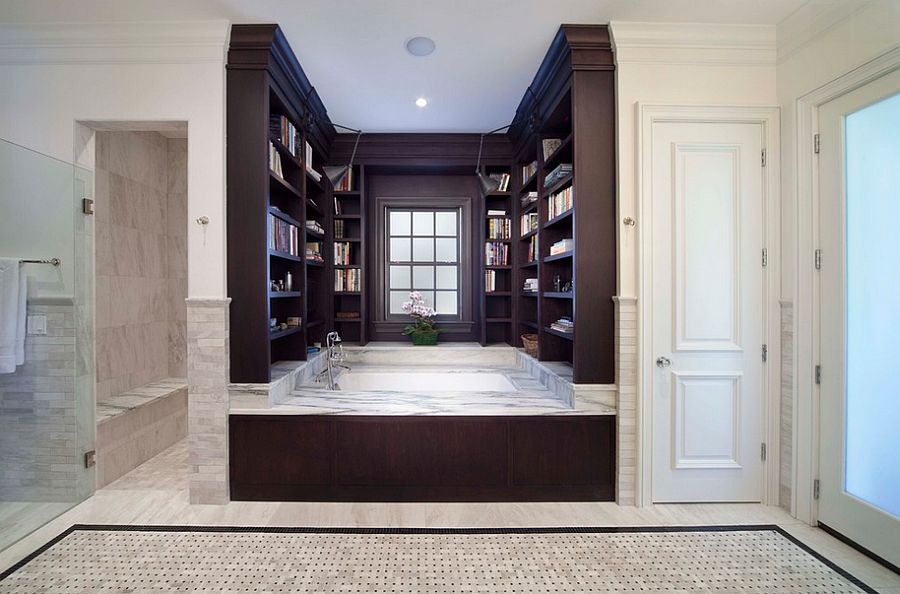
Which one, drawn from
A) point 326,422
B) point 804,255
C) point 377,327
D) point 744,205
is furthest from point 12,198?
point 804,255

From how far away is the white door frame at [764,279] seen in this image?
235 centimetres

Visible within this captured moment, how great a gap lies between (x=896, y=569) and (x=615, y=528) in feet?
3.84

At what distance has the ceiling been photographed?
2152 mm

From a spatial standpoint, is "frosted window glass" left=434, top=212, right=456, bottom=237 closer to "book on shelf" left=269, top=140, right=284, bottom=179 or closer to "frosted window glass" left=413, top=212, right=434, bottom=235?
"frosted window glass" left=413, top=212, right=434, bottom=235

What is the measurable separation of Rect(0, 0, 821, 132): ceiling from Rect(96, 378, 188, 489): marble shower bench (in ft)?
7.81

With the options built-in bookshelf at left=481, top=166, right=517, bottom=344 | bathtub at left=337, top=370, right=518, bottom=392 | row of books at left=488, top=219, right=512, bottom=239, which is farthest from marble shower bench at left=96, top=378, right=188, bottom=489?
row of books at left=488, top=219, right=512, bottom=239

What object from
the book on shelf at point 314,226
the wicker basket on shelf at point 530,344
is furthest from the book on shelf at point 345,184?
the wicker basket on shelf at point 530,344

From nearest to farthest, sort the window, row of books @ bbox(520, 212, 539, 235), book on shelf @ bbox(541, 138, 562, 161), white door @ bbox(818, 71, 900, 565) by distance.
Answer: white door @ bbox(818, 71, 900, 565) < book on shelf @ bbox(541, 138, 562, 161) < row of books @ bbox(520, 212, 539, 235) < the window

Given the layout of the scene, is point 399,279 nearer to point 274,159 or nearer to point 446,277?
point 446,277

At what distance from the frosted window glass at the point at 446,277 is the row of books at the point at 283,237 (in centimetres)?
150

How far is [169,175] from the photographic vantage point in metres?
3.83

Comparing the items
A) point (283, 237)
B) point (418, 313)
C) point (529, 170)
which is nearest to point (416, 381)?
point (418, 313)

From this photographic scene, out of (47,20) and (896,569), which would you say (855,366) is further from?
(47,20)

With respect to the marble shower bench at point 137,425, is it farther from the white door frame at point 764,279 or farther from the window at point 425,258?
the white door frame at point 764,279
